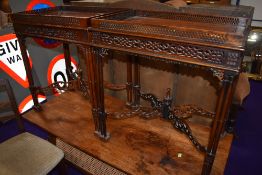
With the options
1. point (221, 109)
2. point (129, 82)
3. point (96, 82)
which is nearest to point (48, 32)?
point (96, 82)

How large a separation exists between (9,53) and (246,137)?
102 inches

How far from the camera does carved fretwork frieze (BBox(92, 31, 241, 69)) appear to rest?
0.89 metres

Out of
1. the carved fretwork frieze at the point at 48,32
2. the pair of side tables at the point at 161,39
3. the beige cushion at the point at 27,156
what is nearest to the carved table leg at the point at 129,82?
the pair of side tables at the point at 161,39

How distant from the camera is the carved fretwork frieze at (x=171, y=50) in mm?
888

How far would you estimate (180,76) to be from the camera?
1.75m

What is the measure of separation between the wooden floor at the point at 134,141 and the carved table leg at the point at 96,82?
0.18m

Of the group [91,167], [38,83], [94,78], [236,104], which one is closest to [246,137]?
[236,104]

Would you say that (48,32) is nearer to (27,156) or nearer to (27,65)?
(27,65)

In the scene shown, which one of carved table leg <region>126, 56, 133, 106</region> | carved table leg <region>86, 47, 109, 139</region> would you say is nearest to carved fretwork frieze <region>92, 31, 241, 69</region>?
carved table leg <region>86, 47, 109, 139</region>

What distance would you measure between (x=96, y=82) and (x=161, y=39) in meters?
0.55

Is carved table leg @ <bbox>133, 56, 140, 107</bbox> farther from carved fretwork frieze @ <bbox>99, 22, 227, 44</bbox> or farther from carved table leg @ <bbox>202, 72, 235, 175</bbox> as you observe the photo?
carved table leg @ <bbox>202, 72, 235, 175</bbox>

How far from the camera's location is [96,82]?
1367 mm

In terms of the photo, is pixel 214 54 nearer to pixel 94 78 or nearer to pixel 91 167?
pixel 94 78

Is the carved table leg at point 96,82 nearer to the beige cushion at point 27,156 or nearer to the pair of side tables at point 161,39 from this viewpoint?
the pair of side tables at point 161,39
